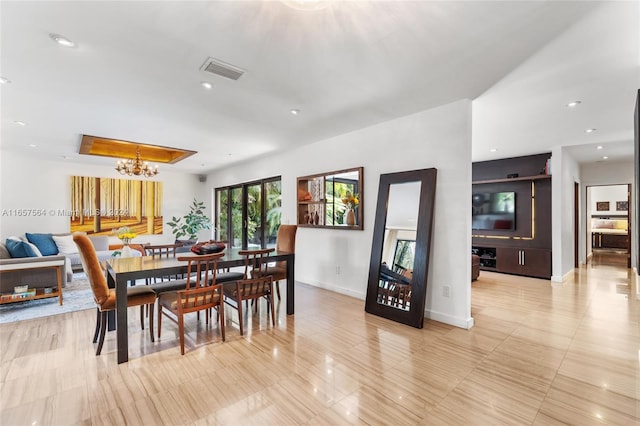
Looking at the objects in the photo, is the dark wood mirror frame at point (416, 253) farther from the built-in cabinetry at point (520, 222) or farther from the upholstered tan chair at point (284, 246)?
the built-in cabinetry at point (520, 222)

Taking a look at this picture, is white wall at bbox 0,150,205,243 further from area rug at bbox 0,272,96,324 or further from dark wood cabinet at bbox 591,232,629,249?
dark wood cabinet at bbox 591,232,629,249

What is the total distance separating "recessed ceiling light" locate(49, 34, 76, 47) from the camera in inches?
81.5

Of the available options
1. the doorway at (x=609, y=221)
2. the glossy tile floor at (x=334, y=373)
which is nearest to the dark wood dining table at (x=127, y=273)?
the glossy tile floor at (x=334, y=373)

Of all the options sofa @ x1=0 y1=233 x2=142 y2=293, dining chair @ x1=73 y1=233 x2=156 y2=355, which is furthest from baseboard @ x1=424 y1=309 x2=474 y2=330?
sofa @ x1=0 y1=233 x2=142 y2=293

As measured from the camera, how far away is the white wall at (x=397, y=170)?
328cm

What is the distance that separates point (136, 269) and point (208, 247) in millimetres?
709

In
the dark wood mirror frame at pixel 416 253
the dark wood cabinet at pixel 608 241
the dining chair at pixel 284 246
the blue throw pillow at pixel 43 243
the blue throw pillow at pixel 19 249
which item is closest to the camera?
the dark wood mirror frame at pixel 416 253

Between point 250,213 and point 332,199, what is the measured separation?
10.0 ft

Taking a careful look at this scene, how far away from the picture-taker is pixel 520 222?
6277mm

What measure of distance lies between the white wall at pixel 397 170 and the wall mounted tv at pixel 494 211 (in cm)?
368

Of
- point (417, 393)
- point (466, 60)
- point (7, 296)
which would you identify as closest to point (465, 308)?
point (417, 393)

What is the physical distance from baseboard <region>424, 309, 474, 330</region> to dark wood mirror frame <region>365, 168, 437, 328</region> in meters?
0.30

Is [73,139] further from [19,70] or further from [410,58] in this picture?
[410,58]

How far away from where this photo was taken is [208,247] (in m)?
3.19
